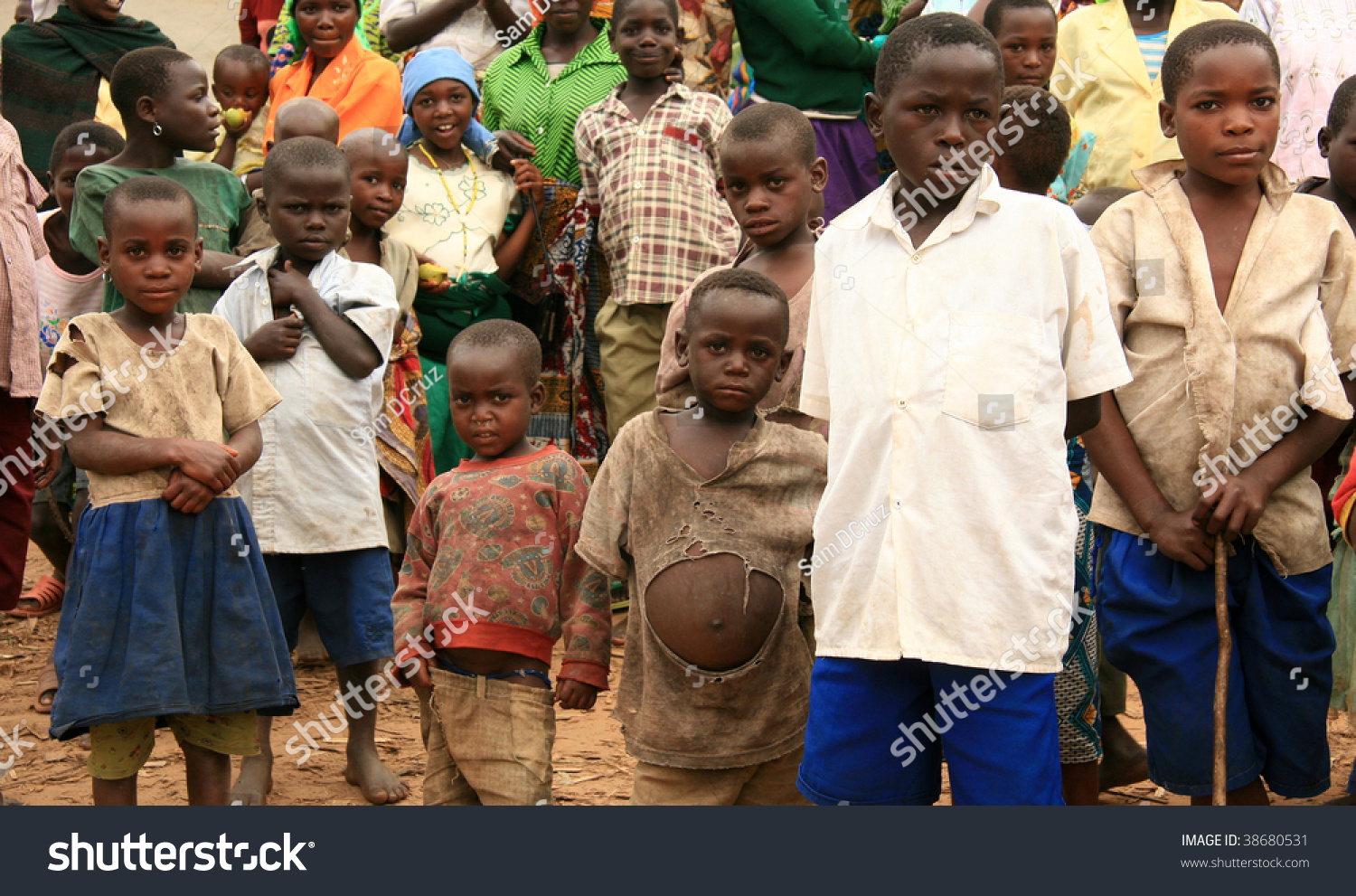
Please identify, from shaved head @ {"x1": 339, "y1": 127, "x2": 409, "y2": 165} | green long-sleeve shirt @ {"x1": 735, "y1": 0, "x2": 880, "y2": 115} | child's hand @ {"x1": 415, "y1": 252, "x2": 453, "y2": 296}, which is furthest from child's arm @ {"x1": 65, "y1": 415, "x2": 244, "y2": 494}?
green long-sleeve shirt @ {"x1": 735, "y1": 0, "x2": 880, "y2": 115}

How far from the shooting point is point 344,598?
3660 millimetres

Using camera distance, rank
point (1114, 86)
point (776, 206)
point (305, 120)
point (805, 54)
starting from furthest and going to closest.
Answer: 1. point (805, 54)
2. point (305, 120)
3. point (1114, 86)
4. point (776, 206)

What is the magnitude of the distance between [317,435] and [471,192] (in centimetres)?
189

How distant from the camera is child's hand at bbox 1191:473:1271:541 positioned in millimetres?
2705

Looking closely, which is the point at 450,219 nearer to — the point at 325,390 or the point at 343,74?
the point at 343,74

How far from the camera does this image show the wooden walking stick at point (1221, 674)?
2693mm

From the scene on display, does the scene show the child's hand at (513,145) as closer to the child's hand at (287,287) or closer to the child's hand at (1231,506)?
the child's hand at (287,287)

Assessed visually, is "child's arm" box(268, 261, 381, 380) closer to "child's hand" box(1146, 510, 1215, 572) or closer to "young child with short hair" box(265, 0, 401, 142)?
"young child with short hair" box(265, 0, 401, 142)

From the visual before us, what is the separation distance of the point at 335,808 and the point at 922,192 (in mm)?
1637

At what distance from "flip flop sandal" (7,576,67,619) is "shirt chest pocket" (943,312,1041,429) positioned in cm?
445

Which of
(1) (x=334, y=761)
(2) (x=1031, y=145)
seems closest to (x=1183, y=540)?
(2) (x=1031, y=145)

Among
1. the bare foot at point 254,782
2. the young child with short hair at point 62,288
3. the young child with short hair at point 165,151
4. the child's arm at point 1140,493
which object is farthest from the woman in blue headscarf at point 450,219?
the child's arm at point 1140,493

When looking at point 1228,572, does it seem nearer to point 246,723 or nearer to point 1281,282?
point 1281,282

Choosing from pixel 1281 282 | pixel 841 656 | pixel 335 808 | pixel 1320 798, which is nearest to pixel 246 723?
pixel 335 808
